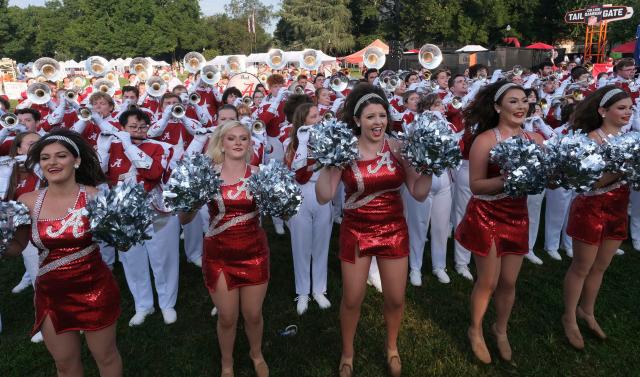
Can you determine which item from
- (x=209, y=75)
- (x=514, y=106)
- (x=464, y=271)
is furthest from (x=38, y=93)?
(x=514, y=106)

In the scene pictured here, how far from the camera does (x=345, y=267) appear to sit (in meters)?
3.25

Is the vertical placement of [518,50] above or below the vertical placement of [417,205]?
above

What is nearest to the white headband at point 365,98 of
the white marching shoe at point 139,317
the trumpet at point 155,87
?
the white marching shoe at point 139,317

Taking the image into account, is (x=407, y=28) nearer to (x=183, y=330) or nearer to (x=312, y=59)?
(x=312, y=59)

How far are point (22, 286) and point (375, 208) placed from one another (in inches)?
185

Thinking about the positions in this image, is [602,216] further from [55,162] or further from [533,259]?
[55,162]

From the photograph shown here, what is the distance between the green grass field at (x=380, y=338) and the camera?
3.58m

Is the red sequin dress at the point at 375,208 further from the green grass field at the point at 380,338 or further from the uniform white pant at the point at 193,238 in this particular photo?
the uniform white pant at the point at 193,238

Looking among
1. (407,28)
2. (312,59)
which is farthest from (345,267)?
(407,28)

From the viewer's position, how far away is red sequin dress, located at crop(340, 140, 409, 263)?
3105 millimetres

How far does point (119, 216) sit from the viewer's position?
2492 mm

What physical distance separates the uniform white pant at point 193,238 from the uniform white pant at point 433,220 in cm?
271

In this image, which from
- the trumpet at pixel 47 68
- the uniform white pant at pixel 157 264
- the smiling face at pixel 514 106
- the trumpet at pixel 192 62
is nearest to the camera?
the smiling face at pixel 514 106

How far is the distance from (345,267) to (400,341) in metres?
1.17
